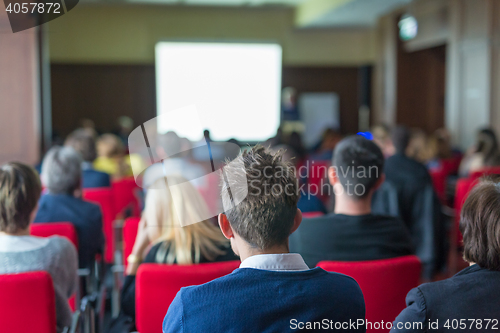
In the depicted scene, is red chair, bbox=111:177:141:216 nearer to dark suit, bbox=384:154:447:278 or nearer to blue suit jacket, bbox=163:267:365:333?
dark suit, bbox=384:154:447:278

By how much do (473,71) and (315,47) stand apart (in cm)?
476

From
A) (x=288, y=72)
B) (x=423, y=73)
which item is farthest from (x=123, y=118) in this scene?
(x=423, y=73)

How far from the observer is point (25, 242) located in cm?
192

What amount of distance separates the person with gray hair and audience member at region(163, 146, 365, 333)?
1.89m

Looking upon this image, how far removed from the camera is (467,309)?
4.12 ft

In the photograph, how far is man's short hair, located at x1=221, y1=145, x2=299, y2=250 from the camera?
115 cm

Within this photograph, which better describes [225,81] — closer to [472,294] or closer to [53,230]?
[53,230]

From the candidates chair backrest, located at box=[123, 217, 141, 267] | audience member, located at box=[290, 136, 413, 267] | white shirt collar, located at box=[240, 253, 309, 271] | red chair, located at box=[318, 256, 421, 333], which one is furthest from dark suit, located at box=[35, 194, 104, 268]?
white shirt collar, located at box=[240, 253, 309, 271]

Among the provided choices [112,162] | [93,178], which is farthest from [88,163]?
[112,162]

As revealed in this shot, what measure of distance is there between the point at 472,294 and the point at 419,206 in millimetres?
2430

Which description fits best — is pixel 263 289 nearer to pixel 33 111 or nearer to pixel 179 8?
pixel 33 111

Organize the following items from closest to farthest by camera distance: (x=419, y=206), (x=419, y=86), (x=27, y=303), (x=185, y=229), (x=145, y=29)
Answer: (x=27, y=303) → (x=185, y=229) → (x=419, y=206) → (x=419, y=86) → (x=145, y=29)

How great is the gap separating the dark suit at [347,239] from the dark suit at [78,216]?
1.45 metres

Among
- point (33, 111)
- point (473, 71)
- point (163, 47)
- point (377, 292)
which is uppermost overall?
point (163, 47)
